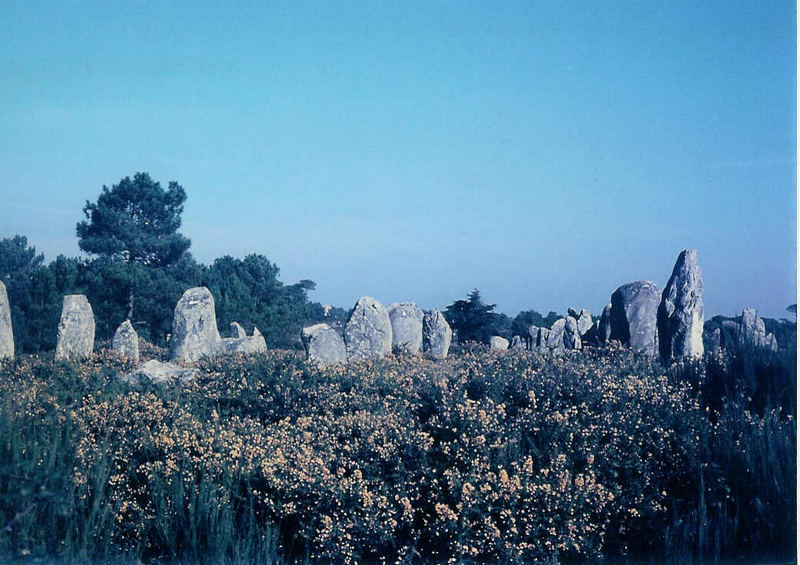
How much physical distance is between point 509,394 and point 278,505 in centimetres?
264

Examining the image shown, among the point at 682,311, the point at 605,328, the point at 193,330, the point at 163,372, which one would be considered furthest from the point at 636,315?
the point at 193,330

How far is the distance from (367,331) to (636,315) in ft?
23.1

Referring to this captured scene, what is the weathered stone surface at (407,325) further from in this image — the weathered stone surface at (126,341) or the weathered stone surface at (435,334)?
the weathered stone surface at (126,341)

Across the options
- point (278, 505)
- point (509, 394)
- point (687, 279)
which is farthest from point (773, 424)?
point (687, 279)

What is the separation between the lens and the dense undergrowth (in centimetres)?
497

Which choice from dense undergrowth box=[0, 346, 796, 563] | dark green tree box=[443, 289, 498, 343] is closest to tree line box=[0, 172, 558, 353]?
dark green tree box=[443, 289, 498, 343]

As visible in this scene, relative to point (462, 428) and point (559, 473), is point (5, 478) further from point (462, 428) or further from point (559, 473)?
point (559, 473)

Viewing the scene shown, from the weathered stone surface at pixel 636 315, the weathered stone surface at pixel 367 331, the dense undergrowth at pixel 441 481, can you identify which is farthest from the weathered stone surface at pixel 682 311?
the weathered stone surface at pixel 367 331

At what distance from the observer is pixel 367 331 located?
1812 centimetres

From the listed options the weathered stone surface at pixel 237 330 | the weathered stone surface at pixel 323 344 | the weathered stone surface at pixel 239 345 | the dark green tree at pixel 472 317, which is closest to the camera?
the weathered stone surface at pixel 323 344

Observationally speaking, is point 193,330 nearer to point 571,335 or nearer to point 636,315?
point 636,315

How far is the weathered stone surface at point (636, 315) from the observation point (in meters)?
14.7

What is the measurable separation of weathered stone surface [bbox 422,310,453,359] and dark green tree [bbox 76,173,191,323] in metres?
10.9

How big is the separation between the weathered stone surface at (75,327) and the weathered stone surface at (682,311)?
13.4 meters
